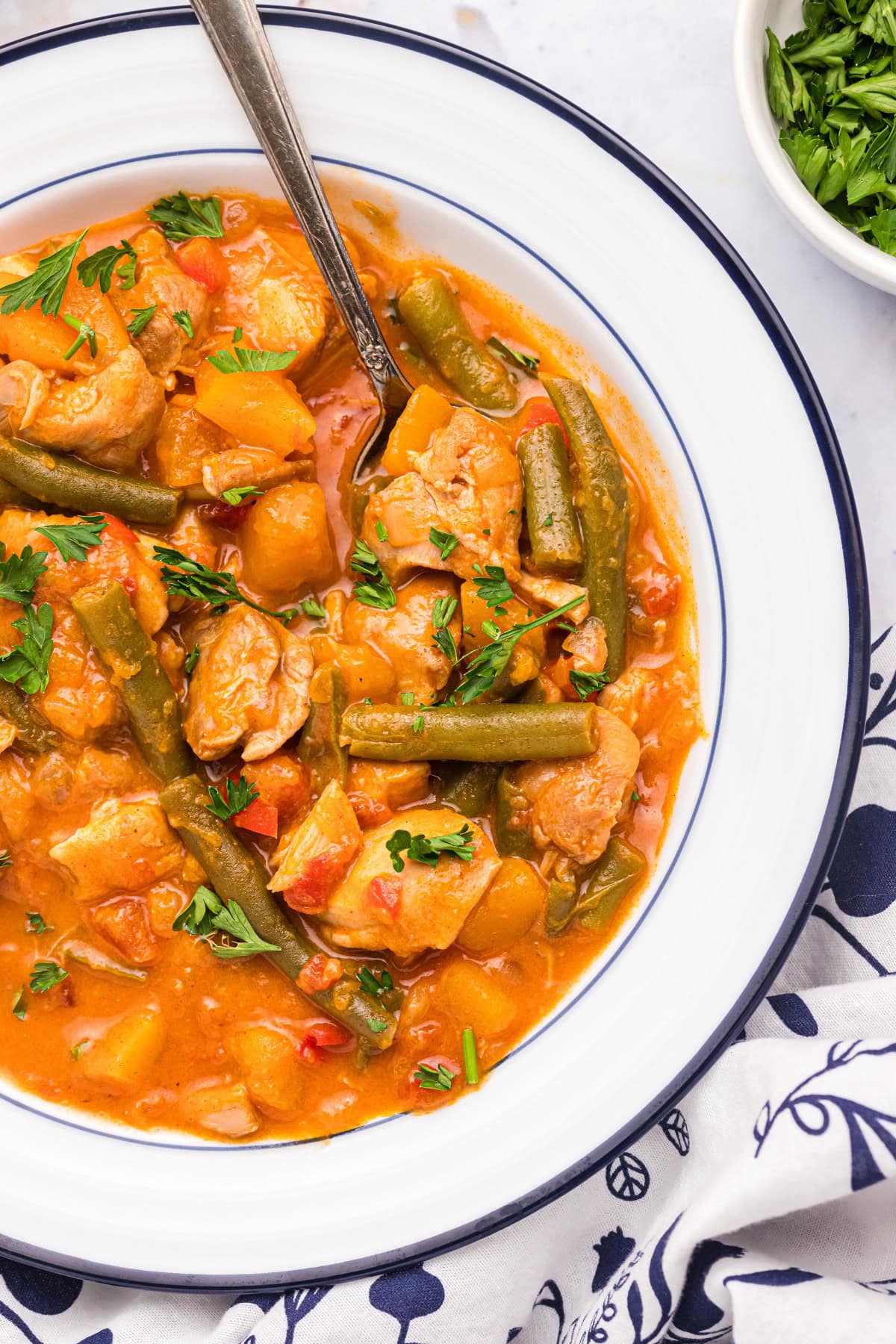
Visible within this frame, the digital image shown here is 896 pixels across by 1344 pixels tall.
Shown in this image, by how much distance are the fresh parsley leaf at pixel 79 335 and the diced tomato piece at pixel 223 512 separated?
0.66 m

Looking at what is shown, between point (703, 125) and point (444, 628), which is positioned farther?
point (703, 125)

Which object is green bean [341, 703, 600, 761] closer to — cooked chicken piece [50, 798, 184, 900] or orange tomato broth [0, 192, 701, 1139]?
orange tomato broth [0, 192, 701, 1139]

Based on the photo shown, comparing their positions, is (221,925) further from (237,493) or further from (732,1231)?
(732,1231)

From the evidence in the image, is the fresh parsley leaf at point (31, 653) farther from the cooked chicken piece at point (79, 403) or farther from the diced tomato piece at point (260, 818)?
the diced tomato piece at point (260, 818)

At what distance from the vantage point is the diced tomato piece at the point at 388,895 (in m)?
3.87

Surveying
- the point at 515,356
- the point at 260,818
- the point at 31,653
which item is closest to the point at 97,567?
the point at 31,653

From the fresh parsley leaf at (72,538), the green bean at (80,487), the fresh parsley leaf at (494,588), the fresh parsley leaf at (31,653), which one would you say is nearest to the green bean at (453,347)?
the fresh parsley leaf at (494,588)

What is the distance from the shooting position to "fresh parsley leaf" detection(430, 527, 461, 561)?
12.9 ft

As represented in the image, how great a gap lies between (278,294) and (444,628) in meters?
1.35

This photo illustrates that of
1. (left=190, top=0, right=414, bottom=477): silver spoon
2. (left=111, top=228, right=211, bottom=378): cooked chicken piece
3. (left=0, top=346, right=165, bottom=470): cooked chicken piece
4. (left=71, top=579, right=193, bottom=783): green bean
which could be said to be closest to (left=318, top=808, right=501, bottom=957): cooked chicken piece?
(left=71, top=579, right=193, bottom=783): green bean

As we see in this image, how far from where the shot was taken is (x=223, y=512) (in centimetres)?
410

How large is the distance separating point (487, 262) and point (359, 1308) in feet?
12.5

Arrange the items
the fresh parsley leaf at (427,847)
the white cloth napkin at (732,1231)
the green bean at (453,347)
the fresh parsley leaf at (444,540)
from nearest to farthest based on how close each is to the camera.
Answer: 1. the white cloth napkin at (732,1231)
2. the fresh parsley leaf at (427,847)
3. the fresh parsley leaf at (444,540)
4. the green bean at (453,347)

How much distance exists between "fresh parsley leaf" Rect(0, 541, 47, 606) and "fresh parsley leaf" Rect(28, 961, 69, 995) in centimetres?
133
